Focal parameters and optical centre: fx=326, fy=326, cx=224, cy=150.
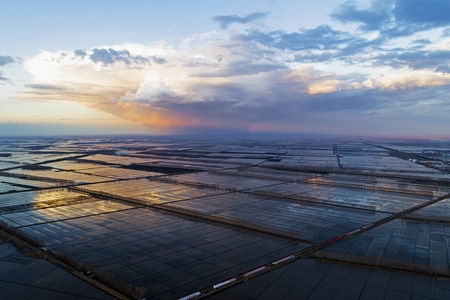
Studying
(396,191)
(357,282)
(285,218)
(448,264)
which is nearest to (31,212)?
(285,218)

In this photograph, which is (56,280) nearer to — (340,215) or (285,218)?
(285,218)

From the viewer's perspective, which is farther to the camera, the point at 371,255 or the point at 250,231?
the point at 250,231

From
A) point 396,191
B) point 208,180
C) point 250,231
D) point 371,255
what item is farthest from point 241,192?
point 371,255

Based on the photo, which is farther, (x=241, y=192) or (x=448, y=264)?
(x=241, y=192)

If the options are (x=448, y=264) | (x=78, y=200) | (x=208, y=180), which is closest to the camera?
(x=448, y=264)

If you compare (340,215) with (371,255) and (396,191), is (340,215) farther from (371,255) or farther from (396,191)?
(396,191)

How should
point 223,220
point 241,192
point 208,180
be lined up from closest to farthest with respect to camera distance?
point 223,220, point 241,192, point 208,180

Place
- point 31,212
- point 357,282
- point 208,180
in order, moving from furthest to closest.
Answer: point 208,180 < point 31,212 < point 357,282

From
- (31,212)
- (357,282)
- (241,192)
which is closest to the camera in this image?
(357,282)
